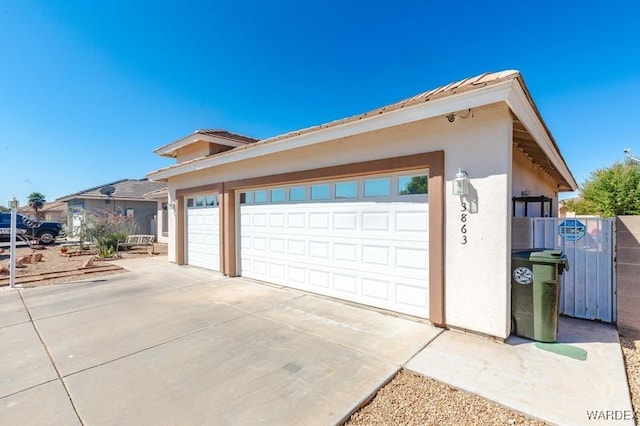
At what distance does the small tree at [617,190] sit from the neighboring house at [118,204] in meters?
29.7

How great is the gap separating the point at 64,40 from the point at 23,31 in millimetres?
901

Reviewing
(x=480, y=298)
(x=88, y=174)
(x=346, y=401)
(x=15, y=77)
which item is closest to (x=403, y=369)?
(x=346, y=401)

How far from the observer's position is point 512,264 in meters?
4.07

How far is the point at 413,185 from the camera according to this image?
498 cm

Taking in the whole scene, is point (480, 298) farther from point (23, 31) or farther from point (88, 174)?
point (88, 174)

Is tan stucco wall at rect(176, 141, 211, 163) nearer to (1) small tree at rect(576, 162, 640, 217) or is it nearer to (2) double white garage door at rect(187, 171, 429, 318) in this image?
(2) double white garage door at rect(187, 171, 429, 318)

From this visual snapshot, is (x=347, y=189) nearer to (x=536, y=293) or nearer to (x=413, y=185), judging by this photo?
(x=413, y=185)

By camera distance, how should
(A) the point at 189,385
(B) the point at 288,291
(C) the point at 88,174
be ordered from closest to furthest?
(A) the point at 189,385 < (B) the point at 288,291 < (C) the point at 88,174

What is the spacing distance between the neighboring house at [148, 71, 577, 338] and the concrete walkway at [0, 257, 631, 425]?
0.73m

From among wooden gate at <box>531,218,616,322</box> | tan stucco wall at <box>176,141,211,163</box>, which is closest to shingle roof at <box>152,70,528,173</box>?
wooden gate at <box>531,218,616,322</box>

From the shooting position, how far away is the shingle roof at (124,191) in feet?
70.9

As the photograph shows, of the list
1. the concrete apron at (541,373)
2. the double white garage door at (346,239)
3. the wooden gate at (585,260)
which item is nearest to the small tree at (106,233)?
the double white garage door at (346,239)

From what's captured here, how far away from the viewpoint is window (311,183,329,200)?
20.6ft

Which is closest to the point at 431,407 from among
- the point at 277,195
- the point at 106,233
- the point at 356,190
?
the point at 356,190
